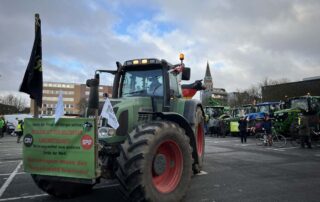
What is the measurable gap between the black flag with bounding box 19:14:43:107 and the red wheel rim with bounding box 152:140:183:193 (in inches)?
97.0

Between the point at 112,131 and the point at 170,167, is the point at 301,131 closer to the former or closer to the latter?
the point at 170,167

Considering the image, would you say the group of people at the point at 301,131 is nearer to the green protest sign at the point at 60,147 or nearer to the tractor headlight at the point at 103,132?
the tractor headlight at the point at 103,132

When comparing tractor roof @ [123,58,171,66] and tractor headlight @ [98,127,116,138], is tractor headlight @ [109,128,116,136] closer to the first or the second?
tractor headlight @ [98,127,116,138]

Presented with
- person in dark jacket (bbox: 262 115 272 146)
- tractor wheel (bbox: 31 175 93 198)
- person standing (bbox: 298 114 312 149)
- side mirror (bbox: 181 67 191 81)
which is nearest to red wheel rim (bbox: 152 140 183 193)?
tractor wheel (bbox: 31 175 93 198)

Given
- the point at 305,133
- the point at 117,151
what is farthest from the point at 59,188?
the point at 305,133

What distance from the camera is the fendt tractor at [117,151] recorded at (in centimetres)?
570

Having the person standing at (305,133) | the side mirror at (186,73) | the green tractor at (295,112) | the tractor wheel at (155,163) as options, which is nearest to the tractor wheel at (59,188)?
the tractor wheel at (155,163)

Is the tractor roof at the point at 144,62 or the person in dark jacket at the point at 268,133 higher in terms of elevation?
the tractor roof at the point at 144,62

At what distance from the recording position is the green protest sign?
5777mm

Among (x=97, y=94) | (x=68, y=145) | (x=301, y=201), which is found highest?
(x=97, y=94)

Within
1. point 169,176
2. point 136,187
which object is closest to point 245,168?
point 169,176

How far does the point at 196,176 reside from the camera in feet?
30.6

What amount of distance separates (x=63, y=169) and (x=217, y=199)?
9.91ft

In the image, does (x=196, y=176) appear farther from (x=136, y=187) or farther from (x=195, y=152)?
(x=136, y=187)
